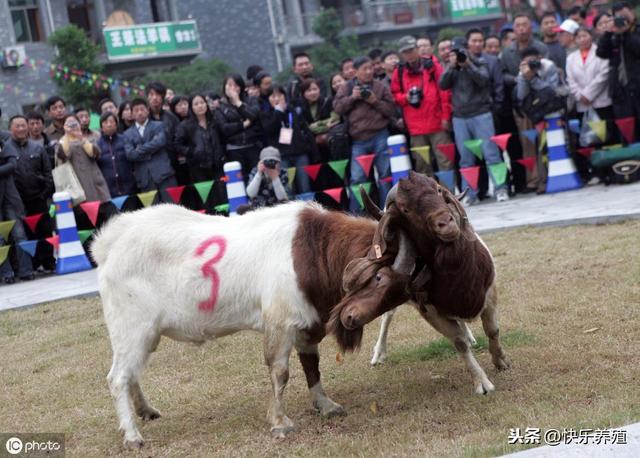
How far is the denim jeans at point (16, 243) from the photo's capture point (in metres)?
12.2

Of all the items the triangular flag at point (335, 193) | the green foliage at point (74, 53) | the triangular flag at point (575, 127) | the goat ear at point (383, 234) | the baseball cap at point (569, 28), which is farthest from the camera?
the green foliage at point (74, 53)

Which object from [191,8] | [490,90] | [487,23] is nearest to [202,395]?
[490,90]

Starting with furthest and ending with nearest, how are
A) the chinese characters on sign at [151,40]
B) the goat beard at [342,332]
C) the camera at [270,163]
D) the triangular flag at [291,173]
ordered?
the chinese characters on sign at [151,40]
the triangular flag at [291,173]
the camera at [270,163]
the goat beard at [342,332]

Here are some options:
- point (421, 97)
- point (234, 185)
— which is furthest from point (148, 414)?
point (421, 97)

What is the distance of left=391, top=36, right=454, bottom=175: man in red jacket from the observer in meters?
12.7

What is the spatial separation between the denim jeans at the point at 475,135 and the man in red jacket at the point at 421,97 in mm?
213

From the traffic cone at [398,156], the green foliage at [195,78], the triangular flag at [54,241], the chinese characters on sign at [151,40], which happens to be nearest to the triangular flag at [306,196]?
the traffic cone at [398,156]

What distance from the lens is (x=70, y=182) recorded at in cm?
1223

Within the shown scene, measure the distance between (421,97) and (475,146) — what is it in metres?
0.95

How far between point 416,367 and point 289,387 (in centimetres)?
90

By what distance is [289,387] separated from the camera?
6.80 meters

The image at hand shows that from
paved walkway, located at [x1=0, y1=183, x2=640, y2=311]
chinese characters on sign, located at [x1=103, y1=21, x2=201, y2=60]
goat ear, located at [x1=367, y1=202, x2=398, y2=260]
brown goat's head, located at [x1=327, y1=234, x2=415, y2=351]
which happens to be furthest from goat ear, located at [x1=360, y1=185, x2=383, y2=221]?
chinese characters on sign, located at [x1=103, y1=21, x2=201, y2=60]

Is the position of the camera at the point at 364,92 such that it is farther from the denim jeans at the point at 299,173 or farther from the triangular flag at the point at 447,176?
the triangular flag at the point at 447,176

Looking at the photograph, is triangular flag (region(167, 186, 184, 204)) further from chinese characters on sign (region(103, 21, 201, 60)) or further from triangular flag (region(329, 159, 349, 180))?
chinese characters on sign (region(103, 21, 201, 60))
